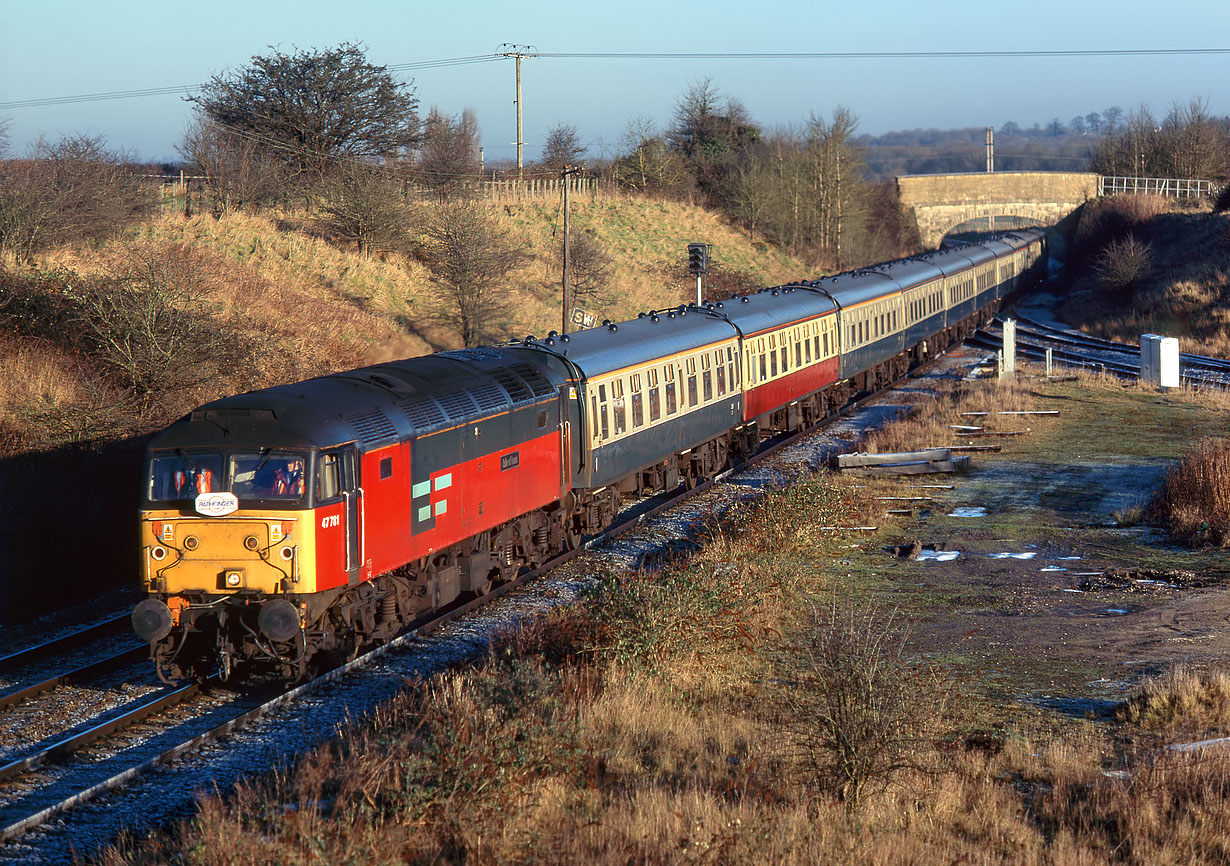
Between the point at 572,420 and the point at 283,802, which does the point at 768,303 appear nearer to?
the point at 572,420

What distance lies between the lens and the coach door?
1197 centimetres

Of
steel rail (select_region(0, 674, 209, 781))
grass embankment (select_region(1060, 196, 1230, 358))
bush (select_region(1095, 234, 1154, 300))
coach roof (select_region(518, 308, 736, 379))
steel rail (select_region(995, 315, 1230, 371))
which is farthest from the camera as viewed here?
bush (select_region(1095, 234, 1154, 300))

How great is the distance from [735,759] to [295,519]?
4901 mm

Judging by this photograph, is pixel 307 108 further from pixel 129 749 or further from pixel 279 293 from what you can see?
pixel 129 749

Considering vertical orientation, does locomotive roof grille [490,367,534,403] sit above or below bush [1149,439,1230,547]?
above

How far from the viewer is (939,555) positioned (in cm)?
1752

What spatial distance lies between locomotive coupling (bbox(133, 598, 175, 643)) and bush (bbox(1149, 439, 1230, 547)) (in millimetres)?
14399

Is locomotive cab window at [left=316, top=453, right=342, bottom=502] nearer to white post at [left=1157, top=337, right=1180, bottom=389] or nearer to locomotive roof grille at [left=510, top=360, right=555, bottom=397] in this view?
locomotive roof grille at [left=510, top=360, right=555, bottom=397]

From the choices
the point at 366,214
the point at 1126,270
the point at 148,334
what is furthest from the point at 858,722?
the point at 1126,270

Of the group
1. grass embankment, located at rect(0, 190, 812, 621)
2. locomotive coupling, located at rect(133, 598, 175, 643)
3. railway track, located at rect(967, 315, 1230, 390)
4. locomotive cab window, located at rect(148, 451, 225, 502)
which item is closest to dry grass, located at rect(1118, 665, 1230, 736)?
locomotive cab window, located at rect(148, 451, 225, 502)

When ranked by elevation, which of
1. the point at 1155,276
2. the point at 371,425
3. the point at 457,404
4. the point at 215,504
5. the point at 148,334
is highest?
the point at 1155,276

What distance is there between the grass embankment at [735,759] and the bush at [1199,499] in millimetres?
5121

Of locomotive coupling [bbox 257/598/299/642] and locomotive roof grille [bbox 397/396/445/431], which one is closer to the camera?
locomotive coupling [bbox 257/598/299/642]

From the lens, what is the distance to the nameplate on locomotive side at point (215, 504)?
11.6 meters
